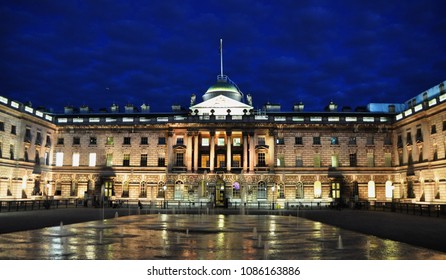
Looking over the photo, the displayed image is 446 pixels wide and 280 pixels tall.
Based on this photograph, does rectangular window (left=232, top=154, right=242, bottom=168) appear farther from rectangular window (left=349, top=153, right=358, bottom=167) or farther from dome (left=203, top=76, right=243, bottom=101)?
rectangular window (left=349, top=153, right=358, bottom=167)

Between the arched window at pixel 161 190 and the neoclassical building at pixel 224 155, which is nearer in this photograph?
the neoclassical building at pixel 224 155

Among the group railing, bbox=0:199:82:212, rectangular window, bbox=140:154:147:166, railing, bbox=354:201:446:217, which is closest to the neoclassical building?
rectangular window, bbox=140:154:147:166

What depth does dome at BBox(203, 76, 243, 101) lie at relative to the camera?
82.6 meters

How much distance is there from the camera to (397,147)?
7200 centimetres

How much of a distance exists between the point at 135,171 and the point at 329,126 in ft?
117

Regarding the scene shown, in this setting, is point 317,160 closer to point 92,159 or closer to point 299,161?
point 299,161

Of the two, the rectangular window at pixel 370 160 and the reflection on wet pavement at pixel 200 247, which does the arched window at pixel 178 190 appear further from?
the reflection on wet pavement at pixel 200 247

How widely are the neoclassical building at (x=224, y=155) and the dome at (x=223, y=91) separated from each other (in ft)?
11.4

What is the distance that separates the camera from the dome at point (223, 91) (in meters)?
82.6

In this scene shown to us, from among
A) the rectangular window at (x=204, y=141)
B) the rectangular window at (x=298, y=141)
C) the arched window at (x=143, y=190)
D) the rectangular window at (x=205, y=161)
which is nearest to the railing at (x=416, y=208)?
the rectangular window at (x=298, y=141)

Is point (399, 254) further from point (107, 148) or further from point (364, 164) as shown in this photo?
point (107, 148)

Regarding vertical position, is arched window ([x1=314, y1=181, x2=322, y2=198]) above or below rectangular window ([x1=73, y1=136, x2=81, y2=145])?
below

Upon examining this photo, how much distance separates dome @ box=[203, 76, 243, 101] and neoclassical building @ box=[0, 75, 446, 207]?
3.49m
